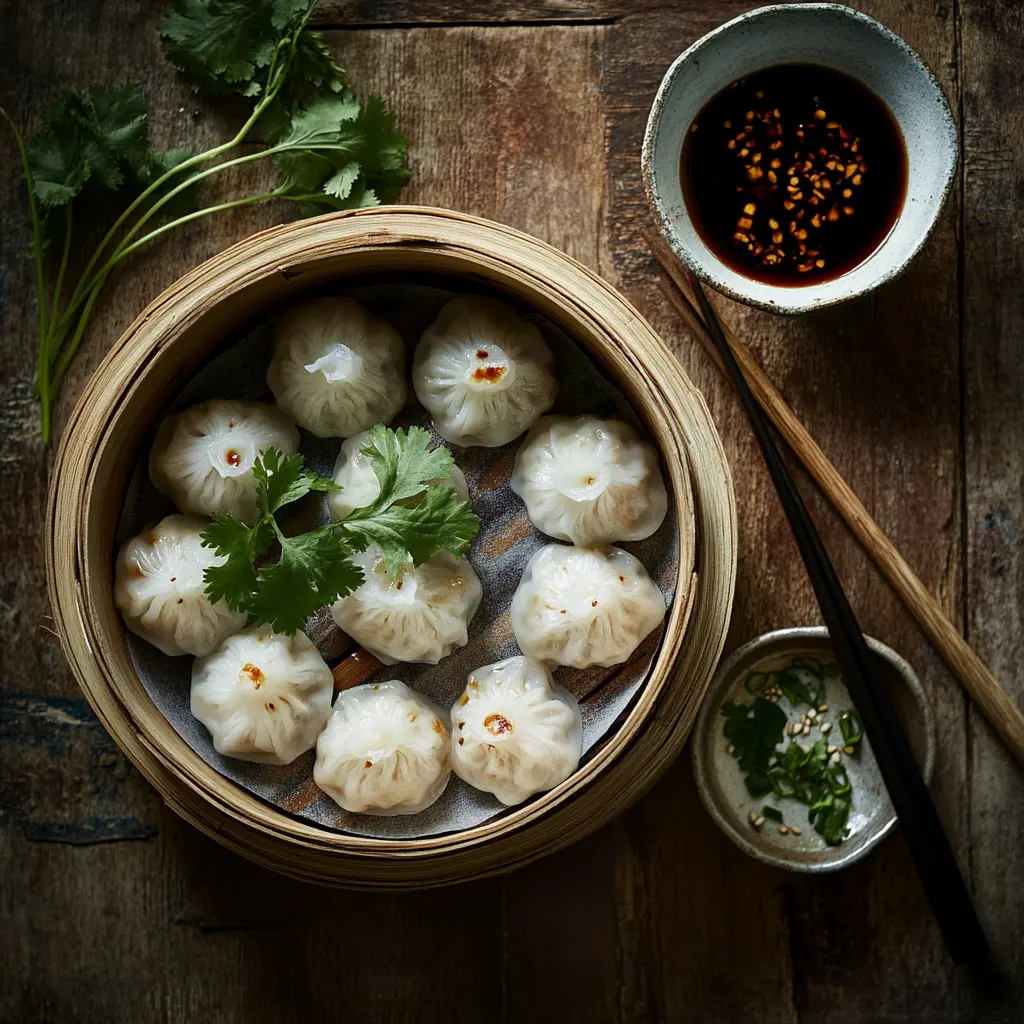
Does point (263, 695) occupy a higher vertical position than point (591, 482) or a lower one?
lower

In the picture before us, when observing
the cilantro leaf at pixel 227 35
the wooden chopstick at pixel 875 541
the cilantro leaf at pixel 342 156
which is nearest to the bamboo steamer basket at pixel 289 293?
the cilantro leaf at pixel 342 156

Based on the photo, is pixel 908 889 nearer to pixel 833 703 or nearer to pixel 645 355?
pixel 833 703

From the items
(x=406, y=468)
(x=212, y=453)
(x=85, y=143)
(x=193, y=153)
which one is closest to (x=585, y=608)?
(x=406, y=468)

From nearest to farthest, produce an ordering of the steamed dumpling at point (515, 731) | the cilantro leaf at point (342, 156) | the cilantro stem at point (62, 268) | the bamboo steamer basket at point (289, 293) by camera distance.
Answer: the bamboo steamer basket at point (289, 293), the steamed dumpling at point (515, 731), the cilantro leaf at point (342, 156), the cilantro stem at point (62, 268)

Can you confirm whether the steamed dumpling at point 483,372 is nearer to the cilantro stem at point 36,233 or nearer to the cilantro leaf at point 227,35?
the cilantro leaf at point 227,35

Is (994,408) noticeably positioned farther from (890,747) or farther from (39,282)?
(39,282)

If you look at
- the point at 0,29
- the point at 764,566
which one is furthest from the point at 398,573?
the point at 0,29
